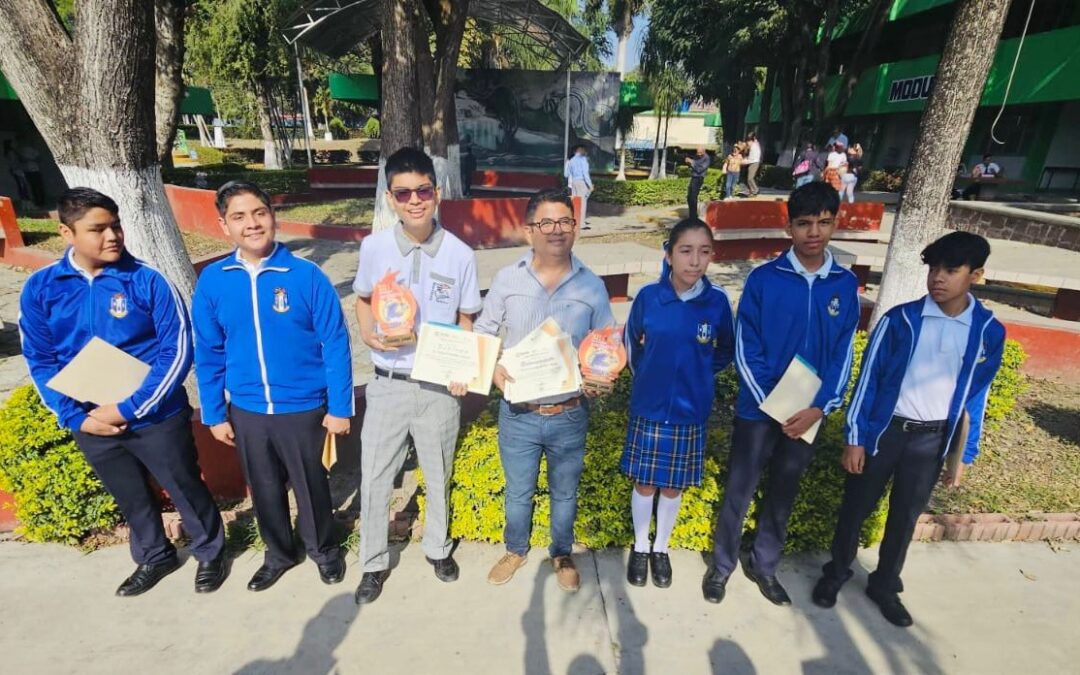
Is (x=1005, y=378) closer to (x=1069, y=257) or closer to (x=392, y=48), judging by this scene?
(x=1069, y=257)

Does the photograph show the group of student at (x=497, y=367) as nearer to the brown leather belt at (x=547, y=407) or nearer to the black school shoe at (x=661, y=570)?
the brown leather belt at (x=547, y=407)

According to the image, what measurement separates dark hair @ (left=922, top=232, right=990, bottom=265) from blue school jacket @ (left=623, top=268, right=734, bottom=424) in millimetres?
904

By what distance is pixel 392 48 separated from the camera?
22.5ft

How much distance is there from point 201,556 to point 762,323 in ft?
10.4

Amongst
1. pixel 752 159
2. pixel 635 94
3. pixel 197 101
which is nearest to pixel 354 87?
pixel 197 101

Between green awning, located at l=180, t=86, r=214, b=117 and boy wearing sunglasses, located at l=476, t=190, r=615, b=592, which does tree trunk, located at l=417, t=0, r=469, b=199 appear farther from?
green awning, located at l=180, t=86, r=214, b=117

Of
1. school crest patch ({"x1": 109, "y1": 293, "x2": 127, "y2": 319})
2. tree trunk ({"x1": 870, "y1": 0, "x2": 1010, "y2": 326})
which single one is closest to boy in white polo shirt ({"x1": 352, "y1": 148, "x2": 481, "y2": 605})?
school crest patch ({"x1": 109, "y1": 293, "x2": 127, "y2": 319})

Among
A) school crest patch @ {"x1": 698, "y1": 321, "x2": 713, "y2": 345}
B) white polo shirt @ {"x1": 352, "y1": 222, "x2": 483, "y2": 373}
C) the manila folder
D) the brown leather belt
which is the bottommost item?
the brown leather belt

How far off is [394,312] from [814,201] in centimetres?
194

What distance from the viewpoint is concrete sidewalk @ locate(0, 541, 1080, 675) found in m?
2.49

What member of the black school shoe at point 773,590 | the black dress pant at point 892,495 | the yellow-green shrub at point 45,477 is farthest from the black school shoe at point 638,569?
the yellow-green shrub at point 45,477

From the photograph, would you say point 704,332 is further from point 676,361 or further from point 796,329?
point 796,329

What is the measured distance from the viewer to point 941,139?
4.33m

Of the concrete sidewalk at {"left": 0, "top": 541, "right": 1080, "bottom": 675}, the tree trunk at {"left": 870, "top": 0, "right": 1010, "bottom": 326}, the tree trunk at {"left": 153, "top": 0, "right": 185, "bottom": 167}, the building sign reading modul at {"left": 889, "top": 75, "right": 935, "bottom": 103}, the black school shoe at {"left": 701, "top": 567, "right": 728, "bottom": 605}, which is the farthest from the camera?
the building sign reading modul at {"left": 889, "top": 75, "right": 935, "bottom": 103}
